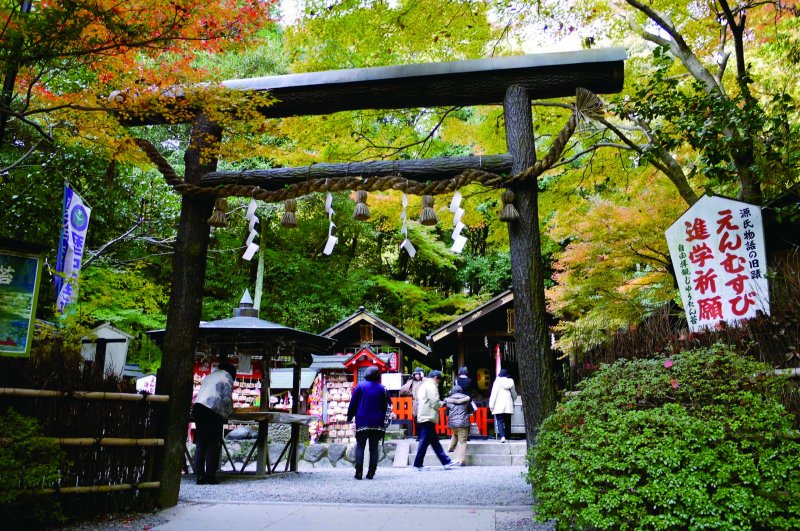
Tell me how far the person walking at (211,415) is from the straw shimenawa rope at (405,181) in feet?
10.4

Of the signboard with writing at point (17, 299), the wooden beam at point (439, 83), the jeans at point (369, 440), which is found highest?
the wooden beam at point (439, 83)

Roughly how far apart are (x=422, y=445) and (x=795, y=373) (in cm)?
773

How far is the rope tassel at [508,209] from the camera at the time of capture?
6.27 metres

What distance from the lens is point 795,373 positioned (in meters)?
4.70

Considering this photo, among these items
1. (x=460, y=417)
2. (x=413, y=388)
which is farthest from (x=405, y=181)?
(x=413, y=388)

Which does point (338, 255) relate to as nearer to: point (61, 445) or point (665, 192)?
point (665, 192)

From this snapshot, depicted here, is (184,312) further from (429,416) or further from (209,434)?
(429,416)

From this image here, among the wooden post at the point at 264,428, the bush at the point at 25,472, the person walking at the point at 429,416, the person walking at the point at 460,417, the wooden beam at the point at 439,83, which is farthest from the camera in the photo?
the person walking at the point at 460,417

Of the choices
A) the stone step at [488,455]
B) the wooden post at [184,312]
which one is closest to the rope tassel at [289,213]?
the wooden post at [184,312]

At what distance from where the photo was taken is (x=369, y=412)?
9.28 m

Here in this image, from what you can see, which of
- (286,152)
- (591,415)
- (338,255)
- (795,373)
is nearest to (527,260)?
(591,415)

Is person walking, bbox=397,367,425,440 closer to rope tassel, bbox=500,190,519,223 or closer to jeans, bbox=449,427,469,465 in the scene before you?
jeans, bbox=449,427,469,465

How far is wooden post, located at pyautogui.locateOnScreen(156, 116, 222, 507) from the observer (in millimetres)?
6270

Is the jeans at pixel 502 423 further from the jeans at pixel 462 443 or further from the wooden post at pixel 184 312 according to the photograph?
the wooden post at pixel 184 312
